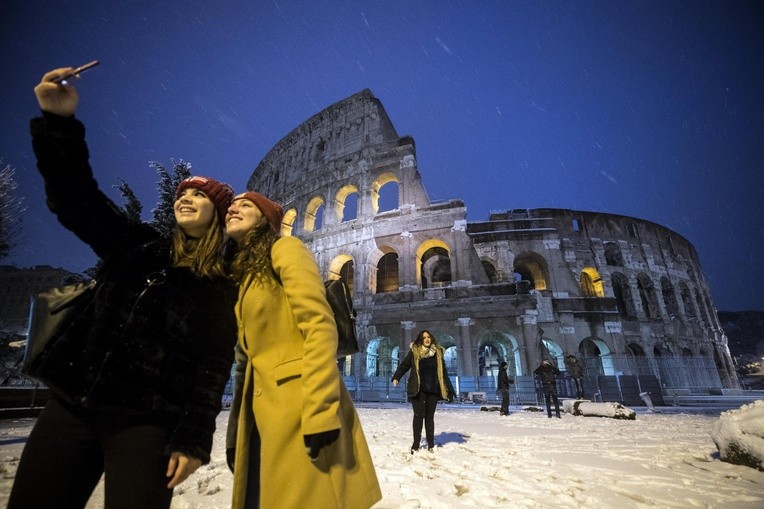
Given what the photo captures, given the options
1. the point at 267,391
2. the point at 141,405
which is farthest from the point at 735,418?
the point at 141,405

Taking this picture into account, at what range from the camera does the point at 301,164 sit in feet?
82.6

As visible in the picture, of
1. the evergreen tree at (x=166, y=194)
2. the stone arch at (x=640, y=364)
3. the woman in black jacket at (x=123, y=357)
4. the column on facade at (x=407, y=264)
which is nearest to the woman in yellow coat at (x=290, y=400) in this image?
the woman in black jacket at (x=123, y=357)

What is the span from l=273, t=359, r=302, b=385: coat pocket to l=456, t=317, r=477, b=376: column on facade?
50.6 ft

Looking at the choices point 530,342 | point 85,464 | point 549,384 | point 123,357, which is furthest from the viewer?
point 530,342

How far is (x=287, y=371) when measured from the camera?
1.34 m

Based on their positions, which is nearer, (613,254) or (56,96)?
(56,96)

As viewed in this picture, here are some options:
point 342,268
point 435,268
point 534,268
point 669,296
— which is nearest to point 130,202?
point 342,268

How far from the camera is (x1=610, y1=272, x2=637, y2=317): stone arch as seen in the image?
22.3 m

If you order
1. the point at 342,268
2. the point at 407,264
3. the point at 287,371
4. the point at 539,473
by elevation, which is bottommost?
the point at 539,473

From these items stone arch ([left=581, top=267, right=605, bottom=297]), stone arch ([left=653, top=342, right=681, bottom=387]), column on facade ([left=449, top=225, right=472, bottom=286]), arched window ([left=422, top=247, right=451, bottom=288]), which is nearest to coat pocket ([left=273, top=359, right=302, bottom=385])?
column on facade ([left=449, top=225, right=472, bottom=286])

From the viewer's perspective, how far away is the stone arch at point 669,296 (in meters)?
24.3

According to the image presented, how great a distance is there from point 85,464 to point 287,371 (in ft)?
2.36

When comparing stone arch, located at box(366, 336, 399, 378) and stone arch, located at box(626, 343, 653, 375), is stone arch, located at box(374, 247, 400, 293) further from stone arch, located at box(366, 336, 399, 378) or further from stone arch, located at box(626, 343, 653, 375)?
stone arch, located at box(626, 343, 653, 375)

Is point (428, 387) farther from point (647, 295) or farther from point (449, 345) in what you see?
point (647, 295)
